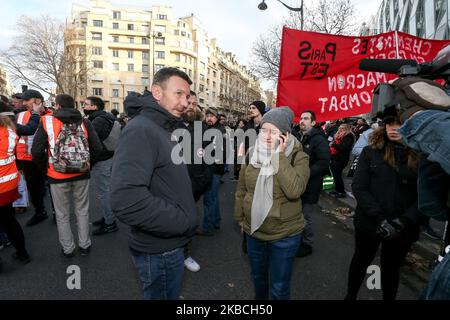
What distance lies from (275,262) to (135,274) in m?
1.82

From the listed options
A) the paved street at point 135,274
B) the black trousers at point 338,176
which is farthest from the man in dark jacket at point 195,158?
the black trousers at point 338,176

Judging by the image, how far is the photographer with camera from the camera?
7.04 feet

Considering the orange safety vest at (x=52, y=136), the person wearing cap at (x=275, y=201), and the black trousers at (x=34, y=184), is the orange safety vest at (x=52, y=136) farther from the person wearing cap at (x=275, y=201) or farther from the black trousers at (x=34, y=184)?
the person wearing cap at (x=275, y=201)

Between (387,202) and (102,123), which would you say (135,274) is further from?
A: (387,202)

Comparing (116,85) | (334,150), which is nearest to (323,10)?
(334,150)

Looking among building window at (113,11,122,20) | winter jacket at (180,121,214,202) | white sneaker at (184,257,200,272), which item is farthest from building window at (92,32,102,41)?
white sneaker at (184,257,200,272)

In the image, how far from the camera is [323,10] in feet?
58.9

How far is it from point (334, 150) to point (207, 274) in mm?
4925

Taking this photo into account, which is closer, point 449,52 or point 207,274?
point 449,52

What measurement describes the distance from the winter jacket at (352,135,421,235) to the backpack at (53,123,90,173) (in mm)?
3149

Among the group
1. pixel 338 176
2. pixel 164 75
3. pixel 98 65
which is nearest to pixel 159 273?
pixel 164 75

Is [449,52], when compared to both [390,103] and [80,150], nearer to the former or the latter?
[390,103]

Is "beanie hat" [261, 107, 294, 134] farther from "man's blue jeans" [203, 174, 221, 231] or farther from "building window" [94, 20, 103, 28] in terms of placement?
"building window" [94, 20, 103, 28]

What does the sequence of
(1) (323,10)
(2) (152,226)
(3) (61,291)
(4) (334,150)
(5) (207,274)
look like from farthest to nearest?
(1) (323,10), (4) (334,150), (5) (207,274), (3) (61,291), (2) (152,226)
